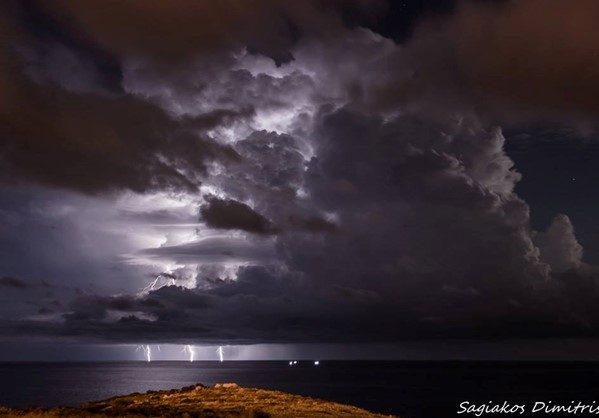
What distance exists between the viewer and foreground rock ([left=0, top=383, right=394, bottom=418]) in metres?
33.8

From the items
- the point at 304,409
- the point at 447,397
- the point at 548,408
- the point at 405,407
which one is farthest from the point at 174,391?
the point at 447,397

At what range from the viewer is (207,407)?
39969 millimetres

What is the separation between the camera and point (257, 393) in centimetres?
4794

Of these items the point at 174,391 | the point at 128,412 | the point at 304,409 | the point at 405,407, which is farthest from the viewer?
the point at 405,407

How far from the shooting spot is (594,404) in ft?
603

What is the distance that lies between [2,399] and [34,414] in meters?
191

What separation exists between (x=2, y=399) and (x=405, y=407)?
409ft

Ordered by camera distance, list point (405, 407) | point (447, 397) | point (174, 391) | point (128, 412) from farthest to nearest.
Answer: point (447, 397) → point (405, 407) → point (174, 391) → point (128, 412)

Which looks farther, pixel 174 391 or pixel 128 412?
pixel 174 391

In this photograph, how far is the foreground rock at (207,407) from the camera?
33784 millimetres

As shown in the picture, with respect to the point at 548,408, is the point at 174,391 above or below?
above

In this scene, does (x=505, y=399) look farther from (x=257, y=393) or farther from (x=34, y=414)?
(x=34, y=414)

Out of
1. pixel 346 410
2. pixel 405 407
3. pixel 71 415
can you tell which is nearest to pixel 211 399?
pixel 346 410

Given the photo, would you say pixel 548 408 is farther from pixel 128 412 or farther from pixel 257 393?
pixel 128 412
